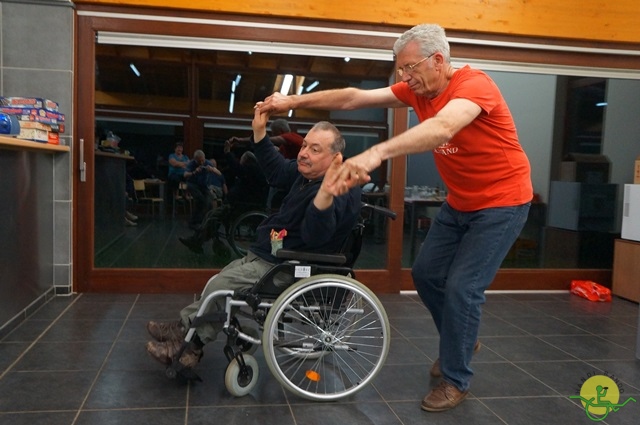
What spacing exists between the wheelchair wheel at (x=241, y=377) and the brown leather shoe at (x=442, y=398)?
0.66m

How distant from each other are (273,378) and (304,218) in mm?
741

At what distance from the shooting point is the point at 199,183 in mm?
4039

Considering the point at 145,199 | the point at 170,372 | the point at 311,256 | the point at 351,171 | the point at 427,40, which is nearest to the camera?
the point at 351,171

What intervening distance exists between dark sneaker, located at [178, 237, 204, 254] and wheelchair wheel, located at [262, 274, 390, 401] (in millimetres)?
1876

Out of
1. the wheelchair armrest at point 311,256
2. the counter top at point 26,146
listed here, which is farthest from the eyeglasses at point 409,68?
the counter top at point 26,146

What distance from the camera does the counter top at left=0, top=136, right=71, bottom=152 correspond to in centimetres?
260

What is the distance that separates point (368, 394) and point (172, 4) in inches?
108

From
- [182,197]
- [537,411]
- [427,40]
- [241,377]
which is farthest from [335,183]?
[182,197]

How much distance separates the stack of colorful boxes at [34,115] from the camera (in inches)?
123

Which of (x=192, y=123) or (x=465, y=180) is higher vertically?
(x=192, y=123)

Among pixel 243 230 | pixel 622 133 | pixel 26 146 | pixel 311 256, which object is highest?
pixel 622 133

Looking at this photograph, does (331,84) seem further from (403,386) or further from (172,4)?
(403,386)

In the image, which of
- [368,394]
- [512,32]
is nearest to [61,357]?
[368,394]

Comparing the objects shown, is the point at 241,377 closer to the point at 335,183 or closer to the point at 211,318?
the point at 211,318
